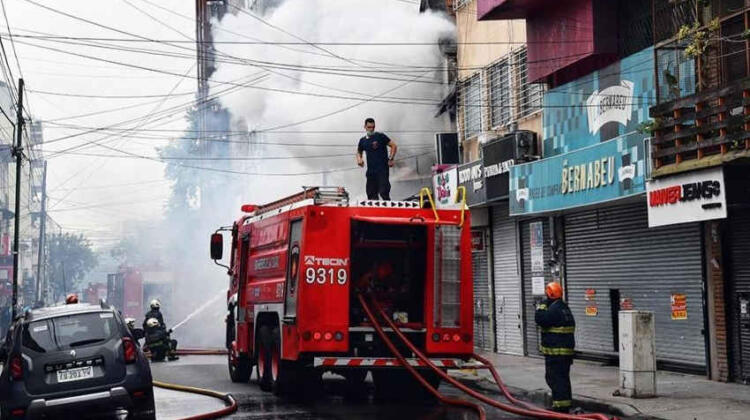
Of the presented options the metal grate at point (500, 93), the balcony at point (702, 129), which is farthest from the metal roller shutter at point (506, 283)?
the balcony at point (702, 129)

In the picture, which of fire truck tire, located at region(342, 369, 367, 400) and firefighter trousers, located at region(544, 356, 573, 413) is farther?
fire truck tire, located at region(342, 369, 367, 400)

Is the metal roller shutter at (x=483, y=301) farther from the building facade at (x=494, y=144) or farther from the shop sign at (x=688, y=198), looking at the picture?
the shop sign at (x=688, y=198)

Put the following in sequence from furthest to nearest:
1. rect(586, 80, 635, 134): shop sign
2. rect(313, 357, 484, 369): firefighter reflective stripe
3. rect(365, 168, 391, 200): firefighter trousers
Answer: rect(586, 80, 635, 134): shop sign → rect(365, 168, 391, 200): firefighter trousers → rect(313, 357, 484, 369): firefighter reflective stripe

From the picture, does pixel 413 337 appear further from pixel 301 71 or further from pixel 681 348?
pixel 301 71

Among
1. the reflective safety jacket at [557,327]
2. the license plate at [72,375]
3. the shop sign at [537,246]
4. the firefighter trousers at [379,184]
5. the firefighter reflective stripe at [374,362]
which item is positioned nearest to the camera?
the license plate at [72,375]

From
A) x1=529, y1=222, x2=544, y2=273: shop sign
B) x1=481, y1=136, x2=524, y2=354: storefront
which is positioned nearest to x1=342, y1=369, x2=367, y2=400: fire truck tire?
x1=529, y1=222, x2=544, y2=273: shop sign

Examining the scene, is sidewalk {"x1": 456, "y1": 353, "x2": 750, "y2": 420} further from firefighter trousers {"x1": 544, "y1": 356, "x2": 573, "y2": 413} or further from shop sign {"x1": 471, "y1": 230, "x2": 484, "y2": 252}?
shop sign {"x1": 471, "y1": 230, "x2": 484, "y2": 252}

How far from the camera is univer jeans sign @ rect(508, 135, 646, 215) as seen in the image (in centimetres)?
1688

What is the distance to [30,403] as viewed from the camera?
11.3 m

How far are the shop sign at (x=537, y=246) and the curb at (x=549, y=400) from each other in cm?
440

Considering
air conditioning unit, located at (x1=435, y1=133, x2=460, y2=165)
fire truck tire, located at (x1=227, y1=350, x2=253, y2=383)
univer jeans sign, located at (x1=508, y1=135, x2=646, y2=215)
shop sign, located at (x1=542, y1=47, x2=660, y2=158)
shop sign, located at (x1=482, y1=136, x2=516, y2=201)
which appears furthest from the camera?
air conditioning unit, located at (x1=435, y1=133, x2=460, y2=165)

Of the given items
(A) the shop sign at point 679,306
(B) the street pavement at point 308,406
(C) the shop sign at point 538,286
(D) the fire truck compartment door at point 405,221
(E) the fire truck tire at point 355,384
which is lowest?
(B) the street pavement at point 308,406

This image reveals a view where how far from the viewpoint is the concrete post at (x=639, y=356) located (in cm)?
1359

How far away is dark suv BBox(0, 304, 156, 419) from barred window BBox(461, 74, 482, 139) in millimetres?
15301
